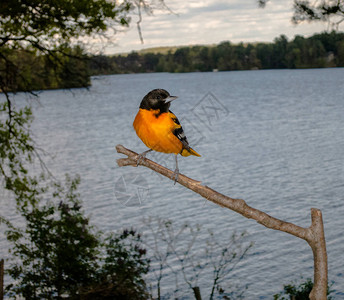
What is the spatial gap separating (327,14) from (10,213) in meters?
14.9

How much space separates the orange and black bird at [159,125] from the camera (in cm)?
274

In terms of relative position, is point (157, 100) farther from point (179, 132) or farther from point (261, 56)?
point (261, 56)

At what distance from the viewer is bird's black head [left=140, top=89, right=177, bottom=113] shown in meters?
2.69

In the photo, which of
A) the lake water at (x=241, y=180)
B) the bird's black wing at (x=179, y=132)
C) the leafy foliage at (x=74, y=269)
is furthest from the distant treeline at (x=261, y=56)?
the bird's black wing at (x=179, y=132)

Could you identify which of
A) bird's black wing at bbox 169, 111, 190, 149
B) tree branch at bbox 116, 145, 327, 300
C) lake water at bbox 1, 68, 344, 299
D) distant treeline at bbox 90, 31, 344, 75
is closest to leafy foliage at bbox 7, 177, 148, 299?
lake water at bbox 1, 68, 344, 299

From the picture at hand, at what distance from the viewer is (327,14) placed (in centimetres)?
A: 970

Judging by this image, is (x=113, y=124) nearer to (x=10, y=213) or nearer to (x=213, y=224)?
(x=10, y=213)

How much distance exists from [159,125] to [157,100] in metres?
0.19

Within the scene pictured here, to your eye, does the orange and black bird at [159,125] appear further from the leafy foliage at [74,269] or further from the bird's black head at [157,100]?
the leafy foliage at [74,269]

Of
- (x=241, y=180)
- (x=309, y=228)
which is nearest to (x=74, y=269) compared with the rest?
(x=309, y=228)

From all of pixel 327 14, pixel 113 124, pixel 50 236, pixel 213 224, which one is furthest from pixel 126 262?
pixel 113 124

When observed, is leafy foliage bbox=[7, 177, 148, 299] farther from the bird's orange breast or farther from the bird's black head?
the bird's black head

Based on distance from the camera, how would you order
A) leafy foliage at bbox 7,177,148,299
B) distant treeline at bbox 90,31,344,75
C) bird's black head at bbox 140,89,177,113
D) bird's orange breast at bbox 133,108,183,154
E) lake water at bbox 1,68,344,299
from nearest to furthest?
bird's black head at bbox 140,89,177,113, bird's orange breast at bbox 133,108,183,154, leafy foliage at bbox 7,177,148,299, lake water at bbox 1,68,344,299, distant treeline at bbox 90,31,344,75

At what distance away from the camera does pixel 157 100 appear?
8.97 feet
